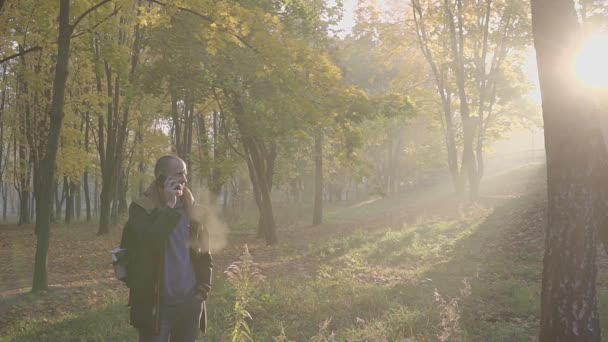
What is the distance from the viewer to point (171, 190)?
333 centimetres

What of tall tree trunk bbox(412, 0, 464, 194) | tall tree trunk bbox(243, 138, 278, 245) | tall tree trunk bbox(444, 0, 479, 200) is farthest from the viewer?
tall tree trunk bbox(412, 0, 464, 194)

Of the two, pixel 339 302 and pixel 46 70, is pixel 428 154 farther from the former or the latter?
pixel 339 302

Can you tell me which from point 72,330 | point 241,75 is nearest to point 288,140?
point 241,75

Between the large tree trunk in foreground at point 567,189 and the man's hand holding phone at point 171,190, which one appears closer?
the man's hand holding phone at point 171,190

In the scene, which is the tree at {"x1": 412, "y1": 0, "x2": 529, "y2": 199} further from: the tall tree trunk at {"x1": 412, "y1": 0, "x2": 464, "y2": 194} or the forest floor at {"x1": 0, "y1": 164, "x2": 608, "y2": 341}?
the forest floor at {"x1": 0, "y1": 164, "x2": 608, "y2": 341}

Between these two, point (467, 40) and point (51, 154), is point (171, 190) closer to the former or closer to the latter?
point (51, 154)

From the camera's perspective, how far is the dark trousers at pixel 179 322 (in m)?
3.36

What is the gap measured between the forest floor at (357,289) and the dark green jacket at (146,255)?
1530 millimetres

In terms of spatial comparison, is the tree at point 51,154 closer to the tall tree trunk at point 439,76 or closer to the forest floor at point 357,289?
the forest floor at point 357,289

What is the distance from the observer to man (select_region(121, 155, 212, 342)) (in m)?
3.27

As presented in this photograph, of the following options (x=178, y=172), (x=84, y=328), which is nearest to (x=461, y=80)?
(x=84, y=328)

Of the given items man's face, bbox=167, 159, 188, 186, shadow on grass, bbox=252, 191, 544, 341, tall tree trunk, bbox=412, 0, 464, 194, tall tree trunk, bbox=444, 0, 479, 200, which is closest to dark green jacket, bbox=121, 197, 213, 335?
man's face, bbox=167, 159, 188, 186

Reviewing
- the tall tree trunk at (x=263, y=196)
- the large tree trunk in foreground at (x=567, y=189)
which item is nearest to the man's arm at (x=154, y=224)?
the large tree trunk in foreground at (x=567, y=189)

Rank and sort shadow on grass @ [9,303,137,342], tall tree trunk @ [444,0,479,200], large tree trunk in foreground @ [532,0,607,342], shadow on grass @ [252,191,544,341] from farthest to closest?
tall tree trunk @ [444,0,479,200] < shadow on grass @ [9,303,137,342] < shadow on grass @ [252,191,544,341] < large tree trunk in foreground @ [532,0,607,342]
